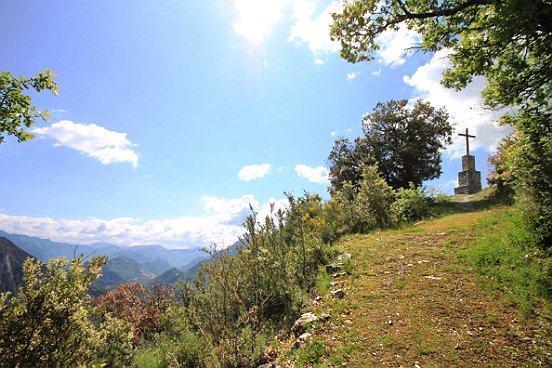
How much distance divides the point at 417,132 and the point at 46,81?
27.0 metres

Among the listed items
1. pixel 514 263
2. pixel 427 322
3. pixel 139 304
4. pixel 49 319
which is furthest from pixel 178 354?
pixel 139 304

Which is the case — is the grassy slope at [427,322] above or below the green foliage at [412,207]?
below

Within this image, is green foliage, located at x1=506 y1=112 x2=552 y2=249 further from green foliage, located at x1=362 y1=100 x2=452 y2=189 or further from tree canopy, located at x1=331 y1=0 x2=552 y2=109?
green foliage, located at x1=362 y1=100 x2=452 y2=189

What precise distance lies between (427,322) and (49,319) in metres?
5.90

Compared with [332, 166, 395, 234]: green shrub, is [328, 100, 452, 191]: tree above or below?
above

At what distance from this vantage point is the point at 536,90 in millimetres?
7547

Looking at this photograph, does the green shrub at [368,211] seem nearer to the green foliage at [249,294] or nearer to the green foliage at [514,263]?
the green foliage at [249,294]

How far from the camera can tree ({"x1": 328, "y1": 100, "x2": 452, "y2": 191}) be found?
2630 centimetres

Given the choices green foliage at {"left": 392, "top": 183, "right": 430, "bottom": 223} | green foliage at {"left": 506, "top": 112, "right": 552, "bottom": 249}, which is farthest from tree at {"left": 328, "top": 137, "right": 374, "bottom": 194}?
green foliage at {"left": 506, "top": 112, "right": 552, "bottom": 249}

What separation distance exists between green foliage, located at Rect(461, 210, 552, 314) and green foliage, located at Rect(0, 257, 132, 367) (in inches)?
283

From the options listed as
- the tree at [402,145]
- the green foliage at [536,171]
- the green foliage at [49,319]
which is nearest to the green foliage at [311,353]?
the green foliage at [49,319]

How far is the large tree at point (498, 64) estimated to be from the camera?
23.1 ft

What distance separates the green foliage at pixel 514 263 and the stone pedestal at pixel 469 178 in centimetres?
1840

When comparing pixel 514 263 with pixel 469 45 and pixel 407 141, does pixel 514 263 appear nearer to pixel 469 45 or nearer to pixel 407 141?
pixel 469 45
